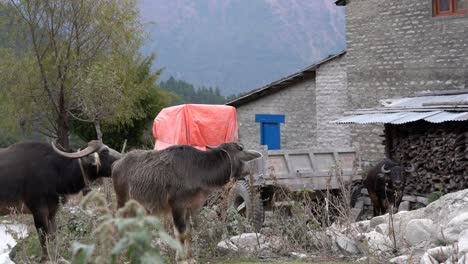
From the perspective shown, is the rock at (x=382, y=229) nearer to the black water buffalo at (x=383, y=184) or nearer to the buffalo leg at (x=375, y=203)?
the black water buffalo at (x=383, y=184)

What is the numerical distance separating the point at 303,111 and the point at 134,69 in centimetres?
1082

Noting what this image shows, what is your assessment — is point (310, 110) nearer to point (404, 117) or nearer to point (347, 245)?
point (404, 117)

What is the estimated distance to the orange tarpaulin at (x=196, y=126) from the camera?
1672 centimetres

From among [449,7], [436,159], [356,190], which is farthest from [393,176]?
[449,7]

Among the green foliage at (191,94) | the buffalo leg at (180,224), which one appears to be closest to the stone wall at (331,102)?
the buffalo leg at (180,224)

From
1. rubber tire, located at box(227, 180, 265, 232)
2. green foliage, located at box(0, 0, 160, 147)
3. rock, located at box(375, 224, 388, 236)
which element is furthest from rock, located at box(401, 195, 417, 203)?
green foliage, located at box(0, 0, 160, 147)

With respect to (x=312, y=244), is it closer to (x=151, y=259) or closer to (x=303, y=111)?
(x=151, y=259)

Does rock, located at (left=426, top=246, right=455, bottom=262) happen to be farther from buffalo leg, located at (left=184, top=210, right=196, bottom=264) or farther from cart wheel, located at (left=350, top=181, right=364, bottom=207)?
cart wheel, located at (left=350, top=181, right=364, bottom=207)

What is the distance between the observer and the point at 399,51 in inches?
823

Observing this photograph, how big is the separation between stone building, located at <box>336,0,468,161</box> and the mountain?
88.6 m

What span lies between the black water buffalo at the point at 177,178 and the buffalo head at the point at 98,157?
0.87 m

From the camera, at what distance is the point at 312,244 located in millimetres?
10164

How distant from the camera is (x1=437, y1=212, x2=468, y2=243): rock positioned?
8297 millimetres

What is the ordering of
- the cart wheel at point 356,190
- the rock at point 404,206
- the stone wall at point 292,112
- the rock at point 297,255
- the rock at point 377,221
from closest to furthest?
1. the rock at point 297,255
2. the rock at point 377,221
3. the cart wheel at point 356,190
4. the rock at point 404,206
5. the stone wall at point 292,112
